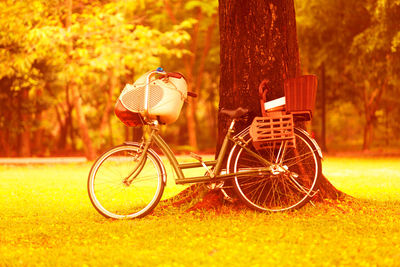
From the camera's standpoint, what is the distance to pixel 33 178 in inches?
556

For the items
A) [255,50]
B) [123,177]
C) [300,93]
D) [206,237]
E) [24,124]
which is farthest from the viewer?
[24,124]

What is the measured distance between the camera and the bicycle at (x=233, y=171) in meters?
6.96

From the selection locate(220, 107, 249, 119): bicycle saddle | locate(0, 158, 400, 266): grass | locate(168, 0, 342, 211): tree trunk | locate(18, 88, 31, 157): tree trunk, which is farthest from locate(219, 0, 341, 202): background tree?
locate(18, 88, 31, 157): tree trunk

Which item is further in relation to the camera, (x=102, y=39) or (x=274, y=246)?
(x=102, y=39)

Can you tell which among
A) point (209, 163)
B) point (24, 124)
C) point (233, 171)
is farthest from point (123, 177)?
point (24, 124)

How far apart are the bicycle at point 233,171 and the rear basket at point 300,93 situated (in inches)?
12.1

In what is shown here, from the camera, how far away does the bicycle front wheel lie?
6949mm

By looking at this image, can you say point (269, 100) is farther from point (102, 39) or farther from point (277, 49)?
point (102, 39)

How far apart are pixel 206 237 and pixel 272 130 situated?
5.14ft

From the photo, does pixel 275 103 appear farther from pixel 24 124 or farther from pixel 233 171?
pixel 24 124

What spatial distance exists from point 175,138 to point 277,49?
35.0m

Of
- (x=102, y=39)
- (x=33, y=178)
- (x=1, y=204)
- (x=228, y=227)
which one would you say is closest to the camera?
(x=228, y=227)

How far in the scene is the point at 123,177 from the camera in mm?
7031

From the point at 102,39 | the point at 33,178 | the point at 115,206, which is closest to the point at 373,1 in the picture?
the point at 102,39
